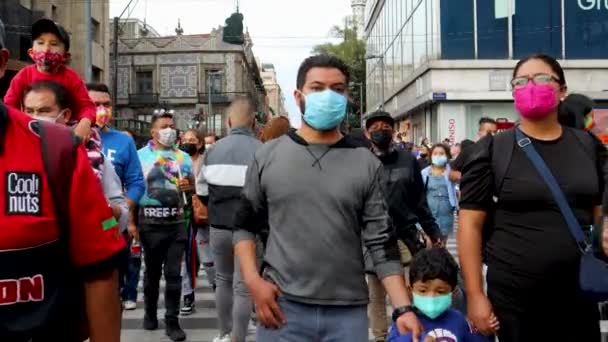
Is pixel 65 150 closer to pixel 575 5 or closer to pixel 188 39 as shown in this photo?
pixel 575 5

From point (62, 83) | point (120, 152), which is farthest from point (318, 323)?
point (120, 152)

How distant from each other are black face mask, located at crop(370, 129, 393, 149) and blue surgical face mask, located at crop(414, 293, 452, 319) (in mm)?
2160

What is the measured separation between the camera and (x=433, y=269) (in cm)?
429

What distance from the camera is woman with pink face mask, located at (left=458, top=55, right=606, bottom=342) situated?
3.39 meters

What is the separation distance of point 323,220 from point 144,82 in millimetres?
73621

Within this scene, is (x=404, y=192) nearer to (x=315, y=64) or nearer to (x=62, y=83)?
(x=315, y=64)

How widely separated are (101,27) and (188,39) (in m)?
33.5

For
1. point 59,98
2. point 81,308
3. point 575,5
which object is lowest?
point 81,308

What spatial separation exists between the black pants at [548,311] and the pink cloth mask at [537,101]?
75 cm

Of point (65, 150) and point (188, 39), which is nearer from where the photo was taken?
point (65, 150)

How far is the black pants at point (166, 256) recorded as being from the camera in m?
6.79

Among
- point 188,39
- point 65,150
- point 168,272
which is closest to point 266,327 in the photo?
point 65,150

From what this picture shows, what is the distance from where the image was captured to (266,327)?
3334mm

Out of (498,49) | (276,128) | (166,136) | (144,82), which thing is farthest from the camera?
(144,82)
